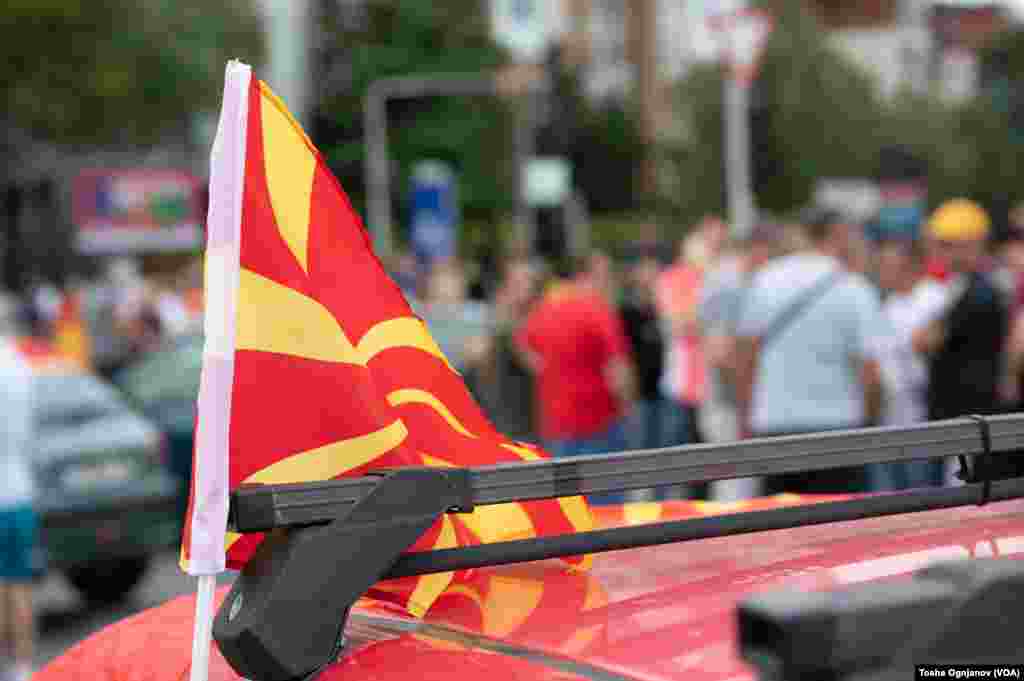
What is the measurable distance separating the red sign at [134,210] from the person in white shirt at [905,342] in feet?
112

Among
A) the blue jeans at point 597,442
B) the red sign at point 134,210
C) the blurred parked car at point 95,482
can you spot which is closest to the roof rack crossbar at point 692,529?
the blurred parked car at point 95,482

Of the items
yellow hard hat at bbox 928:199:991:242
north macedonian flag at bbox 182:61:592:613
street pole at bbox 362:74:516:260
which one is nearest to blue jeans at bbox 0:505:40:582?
yellow hard hat at bbox 928:199:991:242

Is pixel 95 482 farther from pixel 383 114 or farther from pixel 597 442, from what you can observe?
pixel 383 114

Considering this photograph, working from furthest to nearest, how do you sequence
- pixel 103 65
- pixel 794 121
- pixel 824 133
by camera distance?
pixel 824 133, pixel 794 121, pixel 103 65

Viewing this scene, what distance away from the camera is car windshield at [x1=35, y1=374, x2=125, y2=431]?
848 cm

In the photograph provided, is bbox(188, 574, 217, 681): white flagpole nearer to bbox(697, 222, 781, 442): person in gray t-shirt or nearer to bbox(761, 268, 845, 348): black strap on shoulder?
bbox(761, 268, 845, 348): black strap on shoulder

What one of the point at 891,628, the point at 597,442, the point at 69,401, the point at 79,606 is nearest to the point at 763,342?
the point at 597,442

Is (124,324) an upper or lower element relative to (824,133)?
lower

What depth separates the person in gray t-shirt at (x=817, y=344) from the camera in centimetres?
685

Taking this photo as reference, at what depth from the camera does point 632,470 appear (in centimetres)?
184

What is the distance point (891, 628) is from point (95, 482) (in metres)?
7.65

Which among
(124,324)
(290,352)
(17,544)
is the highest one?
(290,352)

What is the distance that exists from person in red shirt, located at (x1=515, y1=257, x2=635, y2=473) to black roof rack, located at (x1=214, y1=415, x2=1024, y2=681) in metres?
7.17

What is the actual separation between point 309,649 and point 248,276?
1.35 feet
